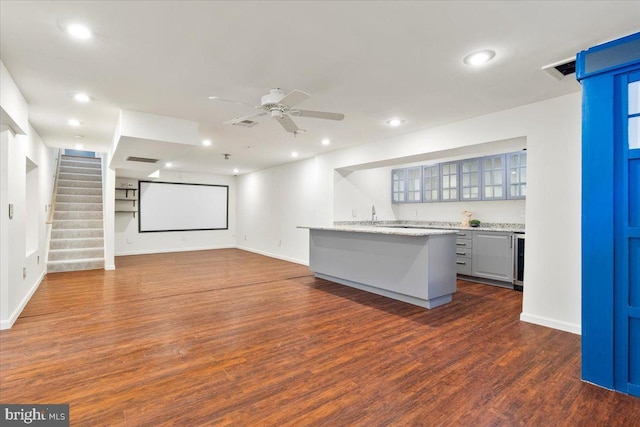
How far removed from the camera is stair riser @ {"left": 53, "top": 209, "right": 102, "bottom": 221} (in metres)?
7.00

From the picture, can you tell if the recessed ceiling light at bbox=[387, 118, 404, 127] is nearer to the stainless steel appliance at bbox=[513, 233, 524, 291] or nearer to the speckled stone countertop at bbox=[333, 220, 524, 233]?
the speckled stone countertop at bbox=[333, 220, 524, 233]

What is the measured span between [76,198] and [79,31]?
6.96 meters

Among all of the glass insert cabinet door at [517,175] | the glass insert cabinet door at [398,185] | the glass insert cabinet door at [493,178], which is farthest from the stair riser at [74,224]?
the glass insert cabinet door at [517,175]

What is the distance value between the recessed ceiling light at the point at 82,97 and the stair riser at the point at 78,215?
490 cm

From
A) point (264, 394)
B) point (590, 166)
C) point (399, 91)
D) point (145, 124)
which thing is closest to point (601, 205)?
point (590, 166)

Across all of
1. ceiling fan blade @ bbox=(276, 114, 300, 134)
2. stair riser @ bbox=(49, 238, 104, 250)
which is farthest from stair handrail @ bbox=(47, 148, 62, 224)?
ceiling fan blade @ bbox=(276, 114, 300, 134)

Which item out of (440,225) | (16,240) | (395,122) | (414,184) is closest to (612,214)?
(395,122)

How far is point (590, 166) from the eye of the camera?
88.3 inches

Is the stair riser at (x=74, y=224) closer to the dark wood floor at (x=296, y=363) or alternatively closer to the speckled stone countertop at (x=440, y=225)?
the dark wood floor at (x=296, y=363)

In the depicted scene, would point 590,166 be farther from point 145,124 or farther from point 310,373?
point 145,124

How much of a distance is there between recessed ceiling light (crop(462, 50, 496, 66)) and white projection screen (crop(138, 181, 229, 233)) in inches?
344

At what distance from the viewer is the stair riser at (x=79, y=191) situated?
24.8 feet

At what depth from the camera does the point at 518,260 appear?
476 cm

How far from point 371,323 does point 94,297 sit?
3838 mm
